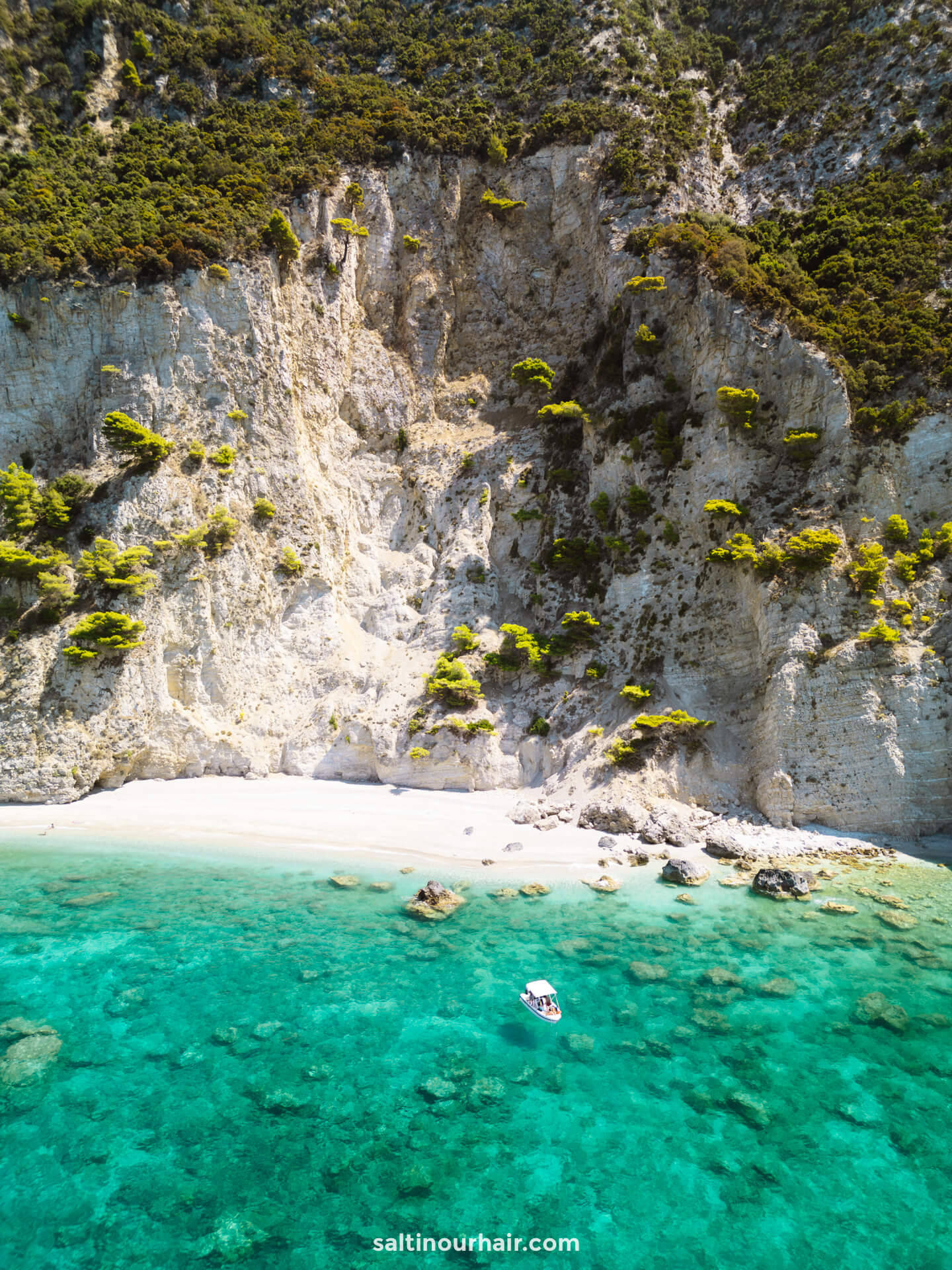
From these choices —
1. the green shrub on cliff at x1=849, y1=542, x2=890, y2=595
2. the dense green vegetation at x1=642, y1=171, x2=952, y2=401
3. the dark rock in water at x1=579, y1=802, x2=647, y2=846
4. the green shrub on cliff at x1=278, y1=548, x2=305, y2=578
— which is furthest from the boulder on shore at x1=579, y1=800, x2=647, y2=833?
the green shrub on cliff at x1=278, y1=548, x2=305, y2=578

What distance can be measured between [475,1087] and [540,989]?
2.46 metres

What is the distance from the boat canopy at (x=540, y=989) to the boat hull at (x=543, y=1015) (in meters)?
0.25

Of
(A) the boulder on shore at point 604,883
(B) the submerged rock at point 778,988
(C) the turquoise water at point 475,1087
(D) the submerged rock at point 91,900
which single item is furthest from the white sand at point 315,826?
(B) the submerged rock at point 778,988

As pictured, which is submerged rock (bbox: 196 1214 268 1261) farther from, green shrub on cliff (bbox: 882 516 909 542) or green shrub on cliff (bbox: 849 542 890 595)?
green shrub on cliff (bbox: 882 516 909 542)

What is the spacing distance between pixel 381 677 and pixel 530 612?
28.1 ft

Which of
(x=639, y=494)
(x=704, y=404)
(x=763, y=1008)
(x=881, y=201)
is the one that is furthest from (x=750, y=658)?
(x=881, y=201)

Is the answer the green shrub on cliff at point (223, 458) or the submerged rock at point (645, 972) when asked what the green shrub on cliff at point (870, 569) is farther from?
the green shrub on cliff at point (223, 458)

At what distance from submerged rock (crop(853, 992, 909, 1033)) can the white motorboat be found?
6516mm

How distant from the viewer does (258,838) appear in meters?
23.8

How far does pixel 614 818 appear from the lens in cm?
2359

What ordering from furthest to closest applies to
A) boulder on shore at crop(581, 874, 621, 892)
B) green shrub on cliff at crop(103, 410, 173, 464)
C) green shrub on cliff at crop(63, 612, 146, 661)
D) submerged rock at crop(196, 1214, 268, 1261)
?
green shrub on cliff at crop(103, 410, 173, 464) → green shrub on cliff at crop(63, 612, 146, 661) → boulder on shore at crop(581, 874, 621, 892) → submerged rock at crop(196, 1214, 268, 1261)

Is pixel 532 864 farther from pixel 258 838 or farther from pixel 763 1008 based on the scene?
pixel 258 838

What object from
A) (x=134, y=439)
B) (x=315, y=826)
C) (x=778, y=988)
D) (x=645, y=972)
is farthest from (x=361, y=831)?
(x=134, y=439)

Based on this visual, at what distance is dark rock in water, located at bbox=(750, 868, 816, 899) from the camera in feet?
61.0
